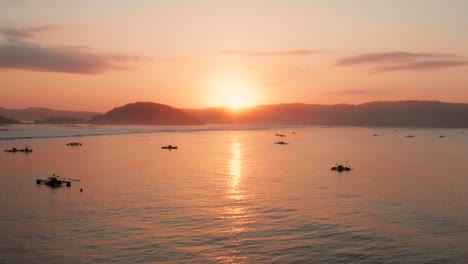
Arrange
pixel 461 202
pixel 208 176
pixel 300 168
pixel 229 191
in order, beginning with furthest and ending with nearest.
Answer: pixel 300 168 → pixel 208 176 → pixel 229 191 → pixel 461 202

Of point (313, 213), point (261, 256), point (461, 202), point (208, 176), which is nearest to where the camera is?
point (261, 256)

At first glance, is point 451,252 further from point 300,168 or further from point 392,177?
point 300,168

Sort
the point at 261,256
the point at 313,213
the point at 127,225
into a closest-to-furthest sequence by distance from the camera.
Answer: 1. the point at 261,256
2. the point at 127,225
3. the point at 313,213

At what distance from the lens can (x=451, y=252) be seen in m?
29.9

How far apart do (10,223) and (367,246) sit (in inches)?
1163

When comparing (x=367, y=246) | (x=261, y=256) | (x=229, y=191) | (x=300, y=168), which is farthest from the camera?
(x=300, y=168)

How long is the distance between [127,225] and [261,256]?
525 inches

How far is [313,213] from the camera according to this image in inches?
1631

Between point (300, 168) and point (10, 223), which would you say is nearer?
point (10, 223)

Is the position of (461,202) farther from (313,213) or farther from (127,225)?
(127,225)

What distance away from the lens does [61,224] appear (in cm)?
3606

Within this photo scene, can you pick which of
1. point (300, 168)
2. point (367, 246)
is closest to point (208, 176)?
point (300, 168)

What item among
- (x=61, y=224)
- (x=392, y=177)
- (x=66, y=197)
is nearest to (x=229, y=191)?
(x=66, y=197)

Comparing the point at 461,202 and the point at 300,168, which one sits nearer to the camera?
the point at 461,202
